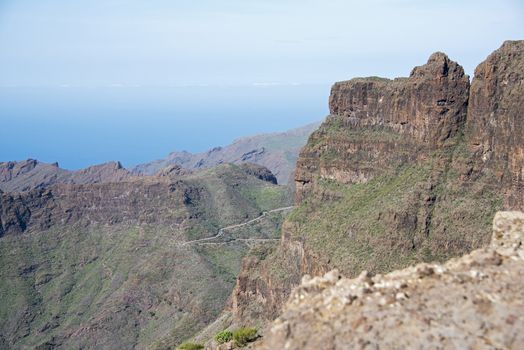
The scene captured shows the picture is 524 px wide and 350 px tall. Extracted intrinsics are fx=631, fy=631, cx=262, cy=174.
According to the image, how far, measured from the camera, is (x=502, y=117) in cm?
6153

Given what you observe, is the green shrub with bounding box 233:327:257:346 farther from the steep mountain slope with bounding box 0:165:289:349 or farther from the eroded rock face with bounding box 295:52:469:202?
the steep mountain slope with bounding box 0:165:289:349

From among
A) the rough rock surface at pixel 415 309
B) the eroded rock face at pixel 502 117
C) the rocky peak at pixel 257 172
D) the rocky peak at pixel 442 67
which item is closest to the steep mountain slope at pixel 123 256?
the rocky peak at pixel 257 172

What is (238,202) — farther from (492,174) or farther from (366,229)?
(492,174)

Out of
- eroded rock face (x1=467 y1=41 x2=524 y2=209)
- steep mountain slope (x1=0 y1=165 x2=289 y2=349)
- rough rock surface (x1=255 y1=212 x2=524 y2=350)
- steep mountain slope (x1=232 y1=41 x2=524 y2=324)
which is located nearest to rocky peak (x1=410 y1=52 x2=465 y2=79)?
steep mountain slope (x1=232 y1=41 x2=524 y2=324)

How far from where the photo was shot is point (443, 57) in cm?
6856

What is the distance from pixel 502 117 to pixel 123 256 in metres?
87.0

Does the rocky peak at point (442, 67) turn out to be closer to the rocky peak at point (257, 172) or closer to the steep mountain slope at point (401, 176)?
the steep mountain slope at point (401, 176)

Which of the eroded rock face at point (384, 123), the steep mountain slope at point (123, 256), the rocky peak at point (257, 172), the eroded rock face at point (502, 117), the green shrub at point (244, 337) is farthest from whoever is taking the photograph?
the rocky peak at point (257, 172)

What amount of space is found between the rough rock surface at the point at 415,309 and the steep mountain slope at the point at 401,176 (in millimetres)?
43560

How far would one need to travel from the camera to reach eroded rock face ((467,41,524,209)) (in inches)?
2338

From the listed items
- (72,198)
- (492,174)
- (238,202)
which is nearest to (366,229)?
(492,174)

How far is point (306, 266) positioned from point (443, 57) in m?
27.8

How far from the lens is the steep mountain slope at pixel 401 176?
201 ft

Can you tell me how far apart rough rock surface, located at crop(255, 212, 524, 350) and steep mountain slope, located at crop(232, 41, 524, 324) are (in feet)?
143
